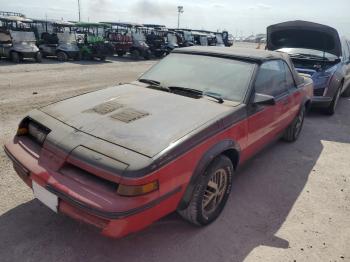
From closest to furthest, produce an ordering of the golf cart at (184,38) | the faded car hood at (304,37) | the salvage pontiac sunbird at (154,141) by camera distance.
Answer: the salvage pontiac sunbird at (154,141) → the faded car hood at (304,37) → the golf cart at (184,38)

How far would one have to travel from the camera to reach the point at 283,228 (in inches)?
123

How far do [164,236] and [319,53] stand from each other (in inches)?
266

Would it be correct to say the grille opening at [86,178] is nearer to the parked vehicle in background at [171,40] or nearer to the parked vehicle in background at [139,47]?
the parked vehicle in background at [139,47]

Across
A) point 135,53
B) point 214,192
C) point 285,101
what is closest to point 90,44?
point 135,53

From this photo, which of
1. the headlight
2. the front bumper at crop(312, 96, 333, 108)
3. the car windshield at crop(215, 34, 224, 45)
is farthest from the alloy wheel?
the car windshield at crop(215, 34, 224, 45)

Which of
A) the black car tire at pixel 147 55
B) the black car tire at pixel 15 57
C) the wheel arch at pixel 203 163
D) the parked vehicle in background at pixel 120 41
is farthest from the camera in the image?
the parked vehicle in background at pixel 120 41

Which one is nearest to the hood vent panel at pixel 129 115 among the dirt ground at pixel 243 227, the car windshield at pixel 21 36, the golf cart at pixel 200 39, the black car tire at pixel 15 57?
the dirt ground at pixel 243 227

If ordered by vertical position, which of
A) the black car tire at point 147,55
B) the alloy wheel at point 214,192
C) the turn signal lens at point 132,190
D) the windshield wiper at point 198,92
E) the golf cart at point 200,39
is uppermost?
the windshield wiper at point 198,92

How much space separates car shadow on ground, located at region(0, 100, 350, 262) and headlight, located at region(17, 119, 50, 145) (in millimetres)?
720

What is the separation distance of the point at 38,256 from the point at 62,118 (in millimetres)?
1173

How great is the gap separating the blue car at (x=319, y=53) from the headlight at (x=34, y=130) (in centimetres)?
591

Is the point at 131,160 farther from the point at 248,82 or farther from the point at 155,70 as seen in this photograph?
the point at 155,70

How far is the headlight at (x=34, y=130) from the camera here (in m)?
2.82

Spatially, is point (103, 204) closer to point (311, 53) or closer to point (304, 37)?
point (311, 53)
